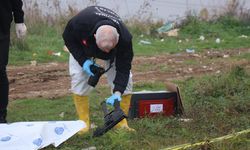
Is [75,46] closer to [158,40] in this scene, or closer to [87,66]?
[87,66]

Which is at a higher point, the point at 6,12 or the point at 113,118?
the point at 6,12

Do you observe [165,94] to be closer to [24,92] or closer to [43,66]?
[24,92]

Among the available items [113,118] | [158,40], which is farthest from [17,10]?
[158,40]

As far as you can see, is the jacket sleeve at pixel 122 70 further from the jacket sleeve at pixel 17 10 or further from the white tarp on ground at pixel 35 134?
the jacket sleeve at pixel 17 10

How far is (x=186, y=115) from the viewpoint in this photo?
5.29m

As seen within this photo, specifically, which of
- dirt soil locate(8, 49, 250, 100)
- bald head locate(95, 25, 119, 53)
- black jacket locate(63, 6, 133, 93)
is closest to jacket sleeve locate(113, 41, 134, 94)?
black jacket locate(63, 6, 133, 93)

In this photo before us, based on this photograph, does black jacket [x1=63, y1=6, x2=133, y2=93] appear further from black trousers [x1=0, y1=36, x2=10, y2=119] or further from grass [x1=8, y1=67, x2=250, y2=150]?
black trousers [x1=0, y1=36, x2=10, y2=119]

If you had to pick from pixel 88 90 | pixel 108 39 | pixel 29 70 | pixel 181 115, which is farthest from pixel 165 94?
pixel 29 70

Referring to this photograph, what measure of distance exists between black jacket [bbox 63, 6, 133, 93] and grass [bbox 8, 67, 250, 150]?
0.50m

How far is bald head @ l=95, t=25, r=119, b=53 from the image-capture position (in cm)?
420

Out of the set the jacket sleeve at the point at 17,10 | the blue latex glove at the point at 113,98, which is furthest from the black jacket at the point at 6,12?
the blue latex glove at the point at 113,98

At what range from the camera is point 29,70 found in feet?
25.7

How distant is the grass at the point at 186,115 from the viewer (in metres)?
4.41

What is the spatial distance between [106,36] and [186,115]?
1492 millimetres
